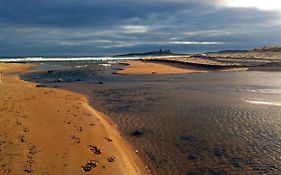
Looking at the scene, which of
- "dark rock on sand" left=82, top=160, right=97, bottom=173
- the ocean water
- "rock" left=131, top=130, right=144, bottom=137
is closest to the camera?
"dark rock on sand" left=82, top=160, right=97, bottom=173

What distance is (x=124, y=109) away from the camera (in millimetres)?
19781

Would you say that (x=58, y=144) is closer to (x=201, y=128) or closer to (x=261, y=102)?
(x=201, y=128)

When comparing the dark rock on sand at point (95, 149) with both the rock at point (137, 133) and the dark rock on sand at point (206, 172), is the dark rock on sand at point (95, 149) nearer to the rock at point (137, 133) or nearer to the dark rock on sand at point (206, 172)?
the dark rock on sand at point (206, 172)

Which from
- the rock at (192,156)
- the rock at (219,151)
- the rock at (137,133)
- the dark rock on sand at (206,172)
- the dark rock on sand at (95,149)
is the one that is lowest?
the dark rock on sand at (206,172)

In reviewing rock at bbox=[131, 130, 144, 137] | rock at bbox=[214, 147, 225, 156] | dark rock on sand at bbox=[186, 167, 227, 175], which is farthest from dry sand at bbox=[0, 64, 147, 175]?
rock at bbox=[214, 147, 225, 156]

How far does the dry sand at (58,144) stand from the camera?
10.0 meters

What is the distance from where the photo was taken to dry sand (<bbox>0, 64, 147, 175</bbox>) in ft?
33.0

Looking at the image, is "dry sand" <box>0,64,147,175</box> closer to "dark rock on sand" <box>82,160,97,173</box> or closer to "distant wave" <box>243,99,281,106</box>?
"dark rock on sand" <box>82,160,97,173</box>

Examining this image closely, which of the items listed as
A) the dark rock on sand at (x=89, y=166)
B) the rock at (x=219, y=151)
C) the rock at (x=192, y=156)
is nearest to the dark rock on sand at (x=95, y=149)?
the dark rock on sand at (x=89, y=166)

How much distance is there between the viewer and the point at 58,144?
1180 cm

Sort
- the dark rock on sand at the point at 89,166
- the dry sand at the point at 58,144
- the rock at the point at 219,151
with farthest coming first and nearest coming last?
the rock at the point at 219,151 → the dark rock on sand at the point at 89,166 → the dry sand at the point at 58,144

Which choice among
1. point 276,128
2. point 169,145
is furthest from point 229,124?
point 169,145

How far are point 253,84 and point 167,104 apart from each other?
11.7 meters

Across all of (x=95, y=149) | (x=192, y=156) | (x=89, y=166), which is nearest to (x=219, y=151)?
(x=192, y=156)
